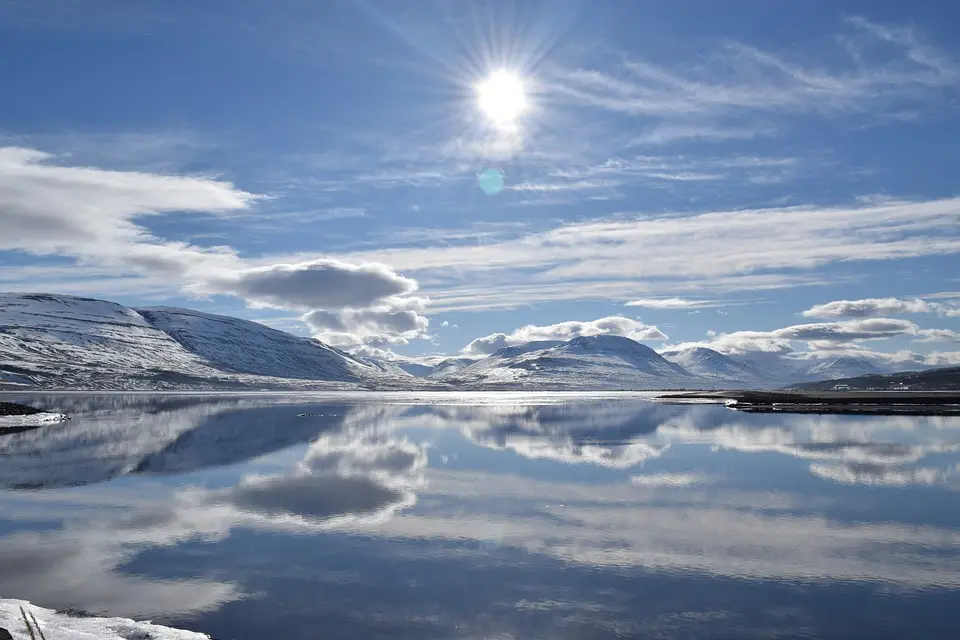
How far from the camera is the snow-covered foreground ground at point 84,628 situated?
1619 centimetres

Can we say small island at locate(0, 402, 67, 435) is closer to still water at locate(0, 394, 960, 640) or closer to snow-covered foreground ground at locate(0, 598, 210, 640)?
still water at locate(0, 394, 960, 640)

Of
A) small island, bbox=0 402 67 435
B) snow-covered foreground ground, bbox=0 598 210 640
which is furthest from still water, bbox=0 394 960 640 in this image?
small island, bbox=0 402 67 435

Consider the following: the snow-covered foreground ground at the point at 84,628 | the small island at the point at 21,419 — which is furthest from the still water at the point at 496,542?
the small island at the point at 21,419

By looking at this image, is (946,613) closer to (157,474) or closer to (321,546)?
(321,546)

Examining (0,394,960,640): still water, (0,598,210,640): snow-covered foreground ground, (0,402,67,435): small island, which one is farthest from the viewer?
(0,402,67,435): small island

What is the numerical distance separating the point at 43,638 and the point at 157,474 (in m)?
30.9

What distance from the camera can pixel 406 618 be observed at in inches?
714

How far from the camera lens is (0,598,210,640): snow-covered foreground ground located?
1619 cm

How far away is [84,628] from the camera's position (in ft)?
55.1

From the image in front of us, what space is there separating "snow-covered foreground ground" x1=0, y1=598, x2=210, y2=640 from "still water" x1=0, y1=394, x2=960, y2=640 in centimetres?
81

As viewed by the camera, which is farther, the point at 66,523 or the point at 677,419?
the point at 677,419

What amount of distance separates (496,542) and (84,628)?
46.5ft

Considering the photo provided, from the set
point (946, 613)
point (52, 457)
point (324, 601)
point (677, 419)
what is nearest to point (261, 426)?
point (52, 457)

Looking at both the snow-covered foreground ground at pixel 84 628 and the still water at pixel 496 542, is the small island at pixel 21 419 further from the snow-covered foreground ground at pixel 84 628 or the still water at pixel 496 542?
the snow-covered foreground ground at pixel 84 628
